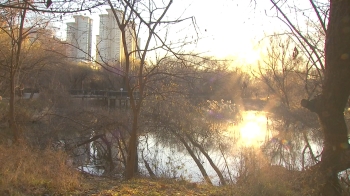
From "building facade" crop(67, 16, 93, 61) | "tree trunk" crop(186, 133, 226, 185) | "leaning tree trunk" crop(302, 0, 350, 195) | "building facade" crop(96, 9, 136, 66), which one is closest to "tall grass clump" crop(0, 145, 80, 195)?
"building facade" crop(67, 16, 93, 61)

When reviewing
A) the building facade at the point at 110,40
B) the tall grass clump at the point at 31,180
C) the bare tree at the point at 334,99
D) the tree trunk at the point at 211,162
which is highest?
the building facade at the point at 110,40

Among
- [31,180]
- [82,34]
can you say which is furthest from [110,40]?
[31,180]

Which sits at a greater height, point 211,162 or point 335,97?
point 335,97

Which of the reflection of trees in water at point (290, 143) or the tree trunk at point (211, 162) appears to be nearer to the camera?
the tree trunk at point (211, 162)

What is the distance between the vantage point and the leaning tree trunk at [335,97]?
355 centimetres

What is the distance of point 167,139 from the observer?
13.5 meters

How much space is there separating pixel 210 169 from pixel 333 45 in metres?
8.72

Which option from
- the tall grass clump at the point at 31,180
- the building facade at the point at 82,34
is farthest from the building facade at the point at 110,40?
the tall grass clump at the point at 31,180

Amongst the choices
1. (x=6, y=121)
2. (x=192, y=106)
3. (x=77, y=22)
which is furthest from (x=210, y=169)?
(x=6, y=121)

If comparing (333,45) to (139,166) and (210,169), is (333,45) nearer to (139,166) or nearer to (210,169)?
(210,169)

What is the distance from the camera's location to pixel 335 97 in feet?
12.3

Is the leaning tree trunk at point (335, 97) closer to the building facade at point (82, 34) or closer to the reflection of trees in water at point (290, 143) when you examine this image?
the building facade at point (82, 34)

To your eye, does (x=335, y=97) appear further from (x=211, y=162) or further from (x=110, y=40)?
(x=211, y=162)

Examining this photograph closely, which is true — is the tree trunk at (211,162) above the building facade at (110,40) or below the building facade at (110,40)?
below
